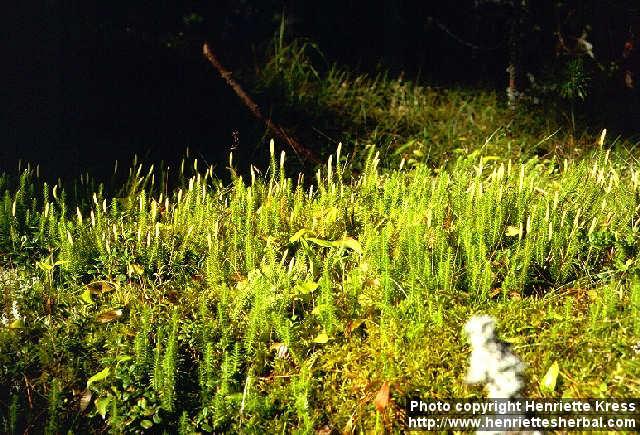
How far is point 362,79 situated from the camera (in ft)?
20.1

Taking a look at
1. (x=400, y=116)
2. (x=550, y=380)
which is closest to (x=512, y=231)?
(x=550, y=380)

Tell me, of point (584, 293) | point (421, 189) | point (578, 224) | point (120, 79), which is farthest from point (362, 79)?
point (584, 293)

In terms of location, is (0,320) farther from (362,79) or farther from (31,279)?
(362,79)

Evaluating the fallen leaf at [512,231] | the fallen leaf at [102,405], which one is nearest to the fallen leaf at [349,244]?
the fallen leaf at [512,231]

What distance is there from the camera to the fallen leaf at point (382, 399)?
96.9 inches

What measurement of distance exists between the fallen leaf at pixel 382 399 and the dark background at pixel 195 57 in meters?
2.67

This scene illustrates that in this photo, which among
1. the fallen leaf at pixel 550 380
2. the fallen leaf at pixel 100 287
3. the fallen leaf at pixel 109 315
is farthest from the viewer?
the fallen leaf at pixel 100 287

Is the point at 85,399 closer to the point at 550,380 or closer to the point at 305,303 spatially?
the point at 305,303

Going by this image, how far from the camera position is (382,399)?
248cm

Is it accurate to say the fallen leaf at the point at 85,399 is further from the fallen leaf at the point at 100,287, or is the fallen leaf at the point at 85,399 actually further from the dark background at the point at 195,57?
the dark background at the point at 195,57

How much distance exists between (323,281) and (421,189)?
98cm

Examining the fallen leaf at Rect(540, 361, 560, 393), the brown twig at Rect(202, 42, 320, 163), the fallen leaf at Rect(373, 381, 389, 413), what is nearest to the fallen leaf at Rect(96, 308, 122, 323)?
the fallen leaf at Rect(373, 381, 389, 413)

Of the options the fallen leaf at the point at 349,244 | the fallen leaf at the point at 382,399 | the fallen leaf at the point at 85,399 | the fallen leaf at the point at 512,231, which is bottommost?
the fallen leaf at the point at 85,399

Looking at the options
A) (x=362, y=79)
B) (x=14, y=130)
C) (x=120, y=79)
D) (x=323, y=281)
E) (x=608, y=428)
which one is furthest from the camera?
(x=362, y=79)
